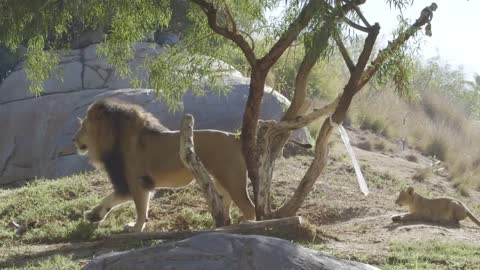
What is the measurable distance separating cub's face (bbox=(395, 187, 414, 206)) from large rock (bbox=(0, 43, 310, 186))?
3.16 metres

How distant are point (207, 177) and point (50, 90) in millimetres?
10988

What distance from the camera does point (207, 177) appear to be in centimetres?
917

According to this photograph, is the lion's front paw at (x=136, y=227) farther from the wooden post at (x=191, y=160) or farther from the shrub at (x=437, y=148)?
the shrub at (x=437, y=148)

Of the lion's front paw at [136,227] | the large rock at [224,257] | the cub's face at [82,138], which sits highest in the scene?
the cub's face at [82,138]

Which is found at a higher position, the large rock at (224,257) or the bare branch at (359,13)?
the bare branch at (359,13)

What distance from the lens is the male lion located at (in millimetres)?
10031

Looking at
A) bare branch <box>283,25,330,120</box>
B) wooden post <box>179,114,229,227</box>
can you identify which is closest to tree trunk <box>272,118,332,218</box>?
bare branch <box>283,25,330,120</box>

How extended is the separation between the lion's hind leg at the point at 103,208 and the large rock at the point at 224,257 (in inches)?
208

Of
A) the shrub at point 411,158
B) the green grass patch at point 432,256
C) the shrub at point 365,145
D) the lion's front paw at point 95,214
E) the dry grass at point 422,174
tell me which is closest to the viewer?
the green grass patch at point 432,256

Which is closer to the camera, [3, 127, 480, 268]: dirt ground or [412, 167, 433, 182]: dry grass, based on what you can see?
[3, 127, 480, 268]: dirt ground

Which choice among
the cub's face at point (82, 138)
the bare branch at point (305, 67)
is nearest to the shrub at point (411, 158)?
the bare branch at point (305, 67)

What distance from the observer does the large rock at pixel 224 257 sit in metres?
4.89

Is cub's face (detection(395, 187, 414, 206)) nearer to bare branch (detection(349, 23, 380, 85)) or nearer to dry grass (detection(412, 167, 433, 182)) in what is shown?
bare branch (detection(349, 23, 380, 85))

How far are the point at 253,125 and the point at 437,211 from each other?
9.07ft
